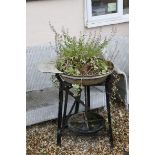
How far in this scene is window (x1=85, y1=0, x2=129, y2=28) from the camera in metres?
4.55

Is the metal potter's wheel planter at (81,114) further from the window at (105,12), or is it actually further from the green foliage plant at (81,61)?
the window at (105,12)

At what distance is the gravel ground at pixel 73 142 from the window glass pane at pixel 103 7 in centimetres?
135

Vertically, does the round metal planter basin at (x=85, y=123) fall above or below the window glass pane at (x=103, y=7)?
below

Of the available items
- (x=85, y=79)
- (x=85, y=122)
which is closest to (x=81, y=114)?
(x=85, y=122)

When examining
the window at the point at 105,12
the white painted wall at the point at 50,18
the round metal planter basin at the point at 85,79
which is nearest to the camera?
the round metal planter basin at the point at 85,79

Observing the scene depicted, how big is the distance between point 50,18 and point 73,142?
4.56 feet

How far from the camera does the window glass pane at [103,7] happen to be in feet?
15.3

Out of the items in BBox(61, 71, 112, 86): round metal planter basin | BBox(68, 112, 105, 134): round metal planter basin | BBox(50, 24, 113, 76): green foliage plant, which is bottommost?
BBox(68, 112, 105, 134): round metal planter basin

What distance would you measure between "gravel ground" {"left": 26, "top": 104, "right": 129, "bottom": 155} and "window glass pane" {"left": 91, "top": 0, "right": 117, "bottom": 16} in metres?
1.35

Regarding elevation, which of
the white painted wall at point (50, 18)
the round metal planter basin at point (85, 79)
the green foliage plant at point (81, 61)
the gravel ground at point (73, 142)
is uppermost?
the white painted wall at point (50, 18)

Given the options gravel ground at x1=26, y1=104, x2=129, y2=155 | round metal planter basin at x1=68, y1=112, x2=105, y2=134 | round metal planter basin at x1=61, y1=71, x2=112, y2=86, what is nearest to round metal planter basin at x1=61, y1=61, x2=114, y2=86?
round metal planter basin at x1=61, y1=71, x2=112, y2=86

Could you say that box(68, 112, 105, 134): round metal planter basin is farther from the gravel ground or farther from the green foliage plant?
the green foliage plant

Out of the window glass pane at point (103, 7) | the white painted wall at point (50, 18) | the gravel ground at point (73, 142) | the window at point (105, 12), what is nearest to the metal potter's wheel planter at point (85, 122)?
the gravel ground at point (73, 142)

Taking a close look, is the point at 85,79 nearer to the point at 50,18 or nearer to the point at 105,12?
the point at 50,18
